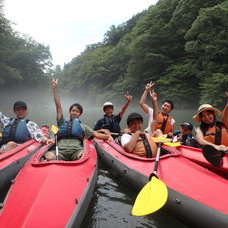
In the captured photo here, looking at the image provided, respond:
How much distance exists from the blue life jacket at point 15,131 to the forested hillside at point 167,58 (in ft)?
42.1

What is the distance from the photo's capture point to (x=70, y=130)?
→ 173 inches

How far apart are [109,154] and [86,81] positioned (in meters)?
43.5

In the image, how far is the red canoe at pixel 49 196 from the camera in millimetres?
2100

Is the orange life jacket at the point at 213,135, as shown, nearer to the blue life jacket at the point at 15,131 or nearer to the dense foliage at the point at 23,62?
the blue life jacket at the point at 15,131

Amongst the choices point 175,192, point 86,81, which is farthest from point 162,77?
point 86,81

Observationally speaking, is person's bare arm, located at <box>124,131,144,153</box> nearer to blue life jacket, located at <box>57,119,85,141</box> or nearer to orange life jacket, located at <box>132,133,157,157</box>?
orange life jacket, located at <box>132,133,157,157</box>

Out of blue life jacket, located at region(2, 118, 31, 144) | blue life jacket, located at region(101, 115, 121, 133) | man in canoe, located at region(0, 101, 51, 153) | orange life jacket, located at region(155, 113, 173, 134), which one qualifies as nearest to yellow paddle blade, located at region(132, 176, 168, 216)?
man in canoe, located at region(0, 101, 51, 153)

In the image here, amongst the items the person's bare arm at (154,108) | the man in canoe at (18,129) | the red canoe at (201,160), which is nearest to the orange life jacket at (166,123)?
the person's bare arm at (154,108)

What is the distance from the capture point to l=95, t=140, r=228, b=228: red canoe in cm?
237

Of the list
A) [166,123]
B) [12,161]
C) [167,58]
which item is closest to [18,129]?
[12,161]

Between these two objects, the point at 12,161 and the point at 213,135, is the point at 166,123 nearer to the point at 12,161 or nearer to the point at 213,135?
the point at 213,135

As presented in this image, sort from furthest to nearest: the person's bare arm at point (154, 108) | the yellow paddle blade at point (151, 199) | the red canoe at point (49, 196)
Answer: the person's bare arm at point (154, 108)
the yellow paddle blade at point (151, 199)
the red canoe at point (49, 196)

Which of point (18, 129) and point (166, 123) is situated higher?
point (18, 129)

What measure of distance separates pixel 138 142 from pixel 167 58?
20519 mm
